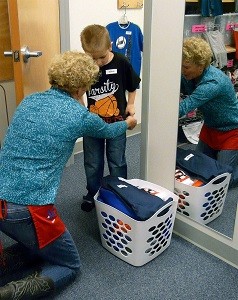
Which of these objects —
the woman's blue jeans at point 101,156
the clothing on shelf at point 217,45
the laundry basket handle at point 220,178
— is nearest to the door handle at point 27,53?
the woman's blue jeans at point 101,156

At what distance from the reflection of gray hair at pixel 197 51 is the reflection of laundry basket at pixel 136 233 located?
0.72 metres

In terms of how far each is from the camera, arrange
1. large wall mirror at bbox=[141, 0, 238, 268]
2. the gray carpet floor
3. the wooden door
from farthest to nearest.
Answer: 1. the wooden door
2. large wall mirror at bbox=[141, 0, 238, 268]
3. the gray carpet floor

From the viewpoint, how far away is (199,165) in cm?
206

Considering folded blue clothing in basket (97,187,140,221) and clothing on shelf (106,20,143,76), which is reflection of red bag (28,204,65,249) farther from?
clothing on shelf (106,20,143,76)

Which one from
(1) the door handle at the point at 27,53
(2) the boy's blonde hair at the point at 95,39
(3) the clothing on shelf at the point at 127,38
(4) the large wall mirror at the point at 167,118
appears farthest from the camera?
(3) the clothing on shelf at the point at 127,38

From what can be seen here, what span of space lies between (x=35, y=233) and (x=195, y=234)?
37.4 inches

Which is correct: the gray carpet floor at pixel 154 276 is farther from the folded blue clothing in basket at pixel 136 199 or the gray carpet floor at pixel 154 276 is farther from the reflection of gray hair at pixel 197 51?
the reflection of gray hair at pixel 197 51

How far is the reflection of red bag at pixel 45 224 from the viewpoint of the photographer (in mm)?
1535

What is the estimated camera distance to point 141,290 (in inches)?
68.4

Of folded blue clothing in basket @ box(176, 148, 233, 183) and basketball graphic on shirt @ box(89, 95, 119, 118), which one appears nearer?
folded blue clothing in basket @ box(176, 148, 233, 183)

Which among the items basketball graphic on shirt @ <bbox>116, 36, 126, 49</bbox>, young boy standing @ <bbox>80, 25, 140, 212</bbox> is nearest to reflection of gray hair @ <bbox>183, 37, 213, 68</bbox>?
young boy standing @ <bbox>80, 25, 140, 212</bbox>

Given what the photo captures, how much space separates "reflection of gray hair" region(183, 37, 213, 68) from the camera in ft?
6.12

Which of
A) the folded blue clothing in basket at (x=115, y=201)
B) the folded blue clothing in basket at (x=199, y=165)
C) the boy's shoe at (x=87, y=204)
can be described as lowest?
the boy's shoe at (x=87, y=204)

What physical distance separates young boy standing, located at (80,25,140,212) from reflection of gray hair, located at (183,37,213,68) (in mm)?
398
